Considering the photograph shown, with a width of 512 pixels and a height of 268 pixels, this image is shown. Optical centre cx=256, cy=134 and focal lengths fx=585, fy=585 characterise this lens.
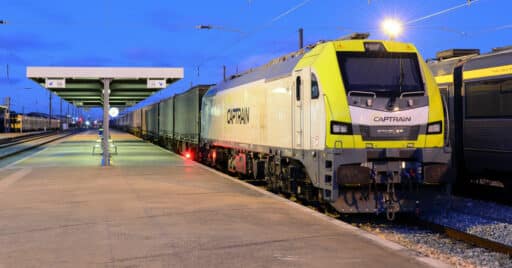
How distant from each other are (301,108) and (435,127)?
8.24 feet

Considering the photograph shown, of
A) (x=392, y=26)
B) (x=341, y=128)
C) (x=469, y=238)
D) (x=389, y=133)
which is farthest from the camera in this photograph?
(x=392, y=26)

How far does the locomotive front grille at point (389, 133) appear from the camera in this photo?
10297mm

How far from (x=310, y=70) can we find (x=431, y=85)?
7.41 feet

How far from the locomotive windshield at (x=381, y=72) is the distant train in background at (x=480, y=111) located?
3143mm

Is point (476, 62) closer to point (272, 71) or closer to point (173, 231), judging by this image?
point (272, 71)

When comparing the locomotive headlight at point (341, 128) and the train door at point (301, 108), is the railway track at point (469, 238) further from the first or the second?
the train door at point (301, 108)

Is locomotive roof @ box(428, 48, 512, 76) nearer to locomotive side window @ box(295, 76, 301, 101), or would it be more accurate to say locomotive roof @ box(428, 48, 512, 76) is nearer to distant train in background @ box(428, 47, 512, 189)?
distant train in background @ box(428, 47, 512, 189)

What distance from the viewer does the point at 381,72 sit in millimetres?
10797

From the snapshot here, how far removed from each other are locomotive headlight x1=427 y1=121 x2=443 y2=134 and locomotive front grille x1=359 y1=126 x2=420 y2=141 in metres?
0.24

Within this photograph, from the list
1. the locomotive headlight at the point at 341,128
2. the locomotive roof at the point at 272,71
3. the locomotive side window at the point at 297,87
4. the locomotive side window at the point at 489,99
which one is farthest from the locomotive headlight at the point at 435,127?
the locomotive roof at the point at 272,71

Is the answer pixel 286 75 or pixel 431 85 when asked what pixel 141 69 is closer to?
pixel 286 75

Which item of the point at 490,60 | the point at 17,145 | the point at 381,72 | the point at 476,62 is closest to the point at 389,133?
the point at 381,72

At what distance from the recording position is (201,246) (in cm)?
746

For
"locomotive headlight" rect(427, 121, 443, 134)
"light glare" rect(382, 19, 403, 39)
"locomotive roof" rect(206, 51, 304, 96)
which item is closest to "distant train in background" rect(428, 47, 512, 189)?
"locomotive headlight" rect(427, 121, 443, 134)
